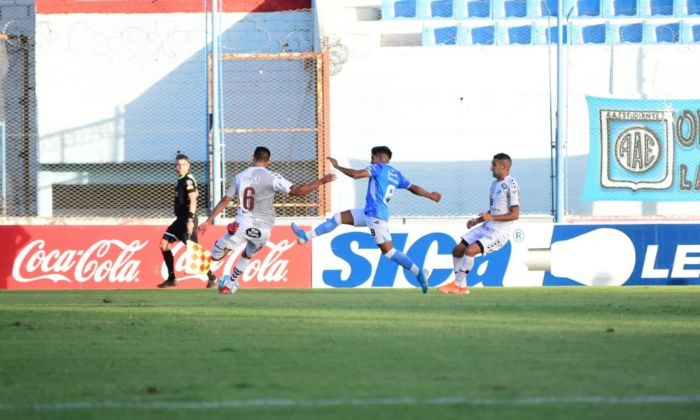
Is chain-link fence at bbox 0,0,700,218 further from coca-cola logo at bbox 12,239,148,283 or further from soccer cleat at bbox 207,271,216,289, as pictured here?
soccer cleat at bbox 207,271,216,289

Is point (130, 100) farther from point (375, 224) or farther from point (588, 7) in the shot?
point (375, 224)

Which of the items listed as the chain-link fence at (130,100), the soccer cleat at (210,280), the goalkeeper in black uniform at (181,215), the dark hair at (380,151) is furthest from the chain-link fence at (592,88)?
the goalkeeper in black uniform at (181,215)

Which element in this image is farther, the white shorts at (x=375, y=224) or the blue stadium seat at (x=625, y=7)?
the blue stadium seat at (x=625, y=7)

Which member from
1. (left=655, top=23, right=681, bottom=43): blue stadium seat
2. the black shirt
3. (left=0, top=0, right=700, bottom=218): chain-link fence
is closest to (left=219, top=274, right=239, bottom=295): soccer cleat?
the black shirt

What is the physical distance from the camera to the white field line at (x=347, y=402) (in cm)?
690

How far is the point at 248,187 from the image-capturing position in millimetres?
16641

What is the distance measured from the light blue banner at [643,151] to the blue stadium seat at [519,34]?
5.50 m

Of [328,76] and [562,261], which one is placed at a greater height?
[328,76]

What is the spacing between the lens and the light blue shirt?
1716 centimetres

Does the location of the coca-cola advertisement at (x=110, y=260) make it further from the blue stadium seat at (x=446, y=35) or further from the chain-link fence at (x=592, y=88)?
the blue stadium seat at (x=446, y=35)

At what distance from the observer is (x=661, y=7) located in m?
29.7

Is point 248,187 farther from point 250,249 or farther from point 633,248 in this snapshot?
point 633,248

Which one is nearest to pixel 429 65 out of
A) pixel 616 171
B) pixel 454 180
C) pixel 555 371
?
pixel 454 180

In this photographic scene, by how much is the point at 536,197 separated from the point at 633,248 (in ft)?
16.8
